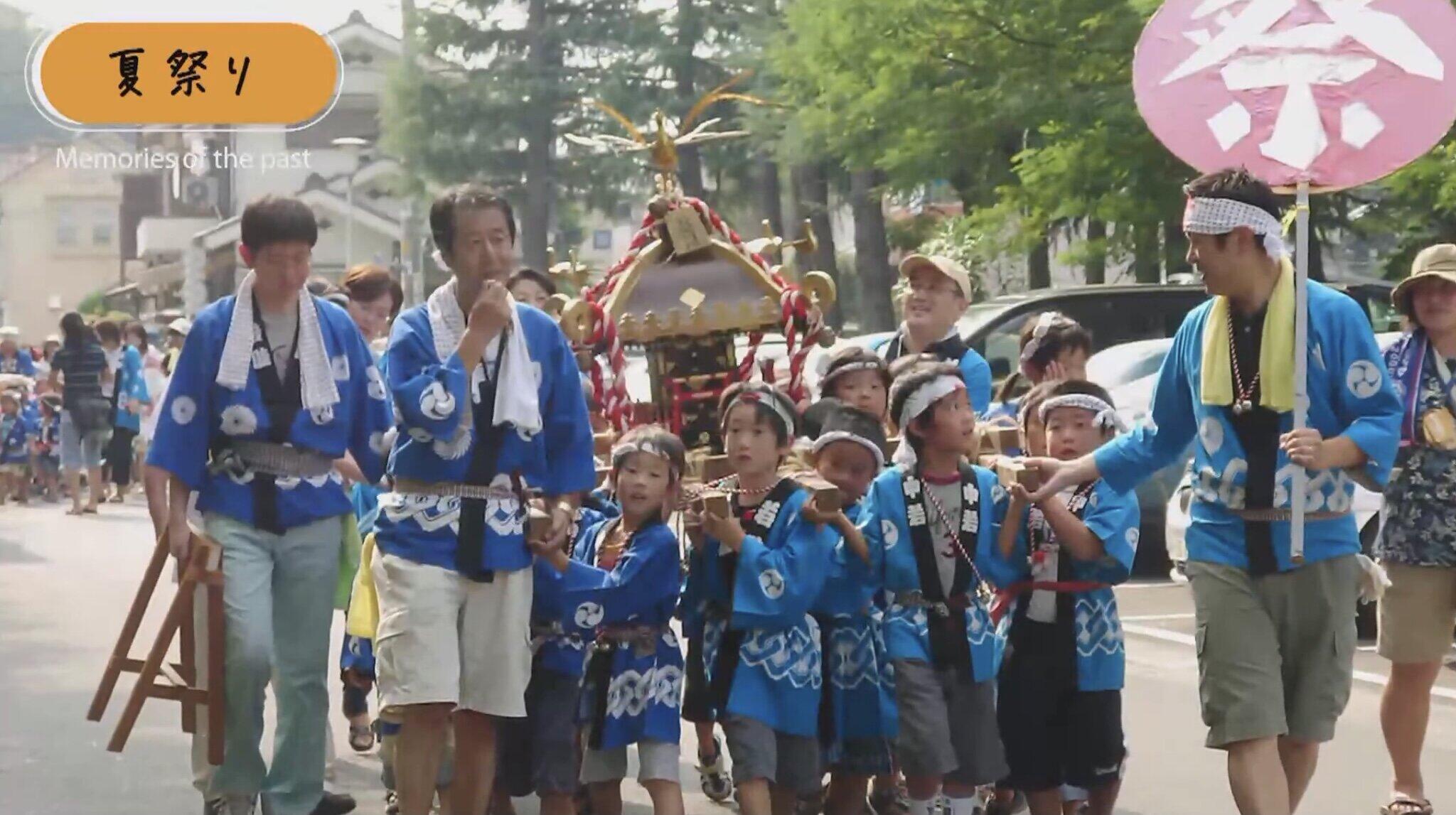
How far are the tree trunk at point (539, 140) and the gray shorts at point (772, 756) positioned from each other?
3502 centimetres

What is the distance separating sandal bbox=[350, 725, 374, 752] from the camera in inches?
319

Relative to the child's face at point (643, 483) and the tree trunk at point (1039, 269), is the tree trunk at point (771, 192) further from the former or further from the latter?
the child's face at point (643, 483)

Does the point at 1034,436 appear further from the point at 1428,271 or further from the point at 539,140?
the point at 539,140

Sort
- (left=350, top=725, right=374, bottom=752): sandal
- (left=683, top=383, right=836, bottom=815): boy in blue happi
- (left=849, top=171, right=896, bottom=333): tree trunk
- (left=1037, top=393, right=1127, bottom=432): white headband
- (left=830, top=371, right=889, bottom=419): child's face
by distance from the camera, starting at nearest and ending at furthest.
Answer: (left=683, top=383, right=836, bottom=815): boy in blue happi, (left=1037, top=393, right=1127, bottom=432): white headband, (left=830, top=371, right=889, bottom=419): child's face, (left=350, top=725, right=374, bottom=752): sandal, (left=849, top=171, right=896, bottom=333): tree trunk

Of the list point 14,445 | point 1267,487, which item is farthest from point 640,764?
point 14,445

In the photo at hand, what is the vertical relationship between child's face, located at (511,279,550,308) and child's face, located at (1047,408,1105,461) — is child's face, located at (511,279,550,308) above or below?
above

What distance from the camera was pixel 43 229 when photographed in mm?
68375

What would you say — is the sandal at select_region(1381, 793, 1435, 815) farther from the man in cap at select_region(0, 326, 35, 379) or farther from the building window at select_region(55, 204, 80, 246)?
the building window at select_region(55, 204, 80, 246)

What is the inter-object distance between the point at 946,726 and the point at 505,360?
1630 mm

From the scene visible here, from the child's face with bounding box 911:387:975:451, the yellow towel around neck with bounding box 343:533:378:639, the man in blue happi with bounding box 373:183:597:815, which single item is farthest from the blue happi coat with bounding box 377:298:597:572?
the child's face with bounding box 911:387:975:451

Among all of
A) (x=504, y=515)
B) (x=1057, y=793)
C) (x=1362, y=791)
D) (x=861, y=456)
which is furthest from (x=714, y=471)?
(x=1362, y=791)

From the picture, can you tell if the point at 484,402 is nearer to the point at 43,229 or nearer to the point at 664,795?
the point at 664,795

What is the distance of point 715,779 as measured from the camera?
24.1 feet

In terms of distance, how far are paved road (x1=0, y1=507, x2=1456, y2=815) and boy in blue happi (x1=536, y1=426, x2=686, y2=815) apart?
0.99m
